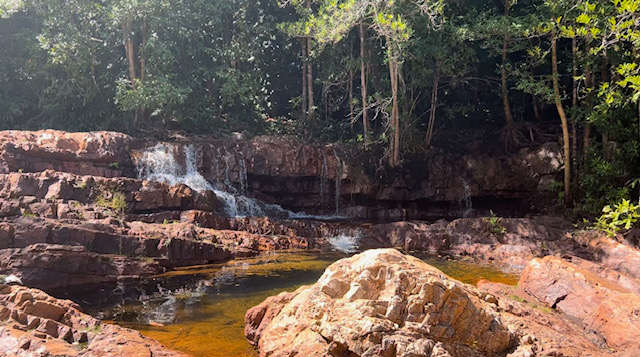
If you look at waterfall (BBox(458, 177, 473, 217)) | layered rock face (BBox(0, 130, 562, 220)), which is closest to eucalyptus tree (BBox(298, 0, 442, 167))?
layered rock face (BBox(0, 130, 562, 220))

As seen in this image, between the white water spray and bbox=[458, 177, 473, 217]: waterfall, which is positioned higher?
bbox=[458, 177, 473, 217]: waterfall

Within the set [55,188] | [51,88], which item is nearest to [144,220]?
[55,188]

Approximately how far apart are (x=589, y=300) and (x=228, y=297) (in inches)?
189

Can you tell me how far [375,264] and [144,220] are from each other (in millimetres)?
7776

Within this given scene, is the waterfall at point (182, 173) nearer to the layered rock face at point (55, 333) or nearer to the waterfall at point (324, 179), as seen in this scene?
the waterfall at point (324, 179)

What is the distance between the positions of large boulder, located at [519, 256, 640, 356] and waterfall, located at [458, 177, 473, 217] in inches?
367

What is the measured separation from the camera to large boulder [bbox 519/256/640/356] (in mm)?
4727

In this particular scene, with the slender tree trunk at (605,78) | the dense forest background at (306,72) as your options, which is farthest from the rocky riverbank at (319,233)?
the slender tree trunk at (605,78)

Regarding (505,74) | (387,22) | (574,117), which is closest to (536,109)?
(505,74)

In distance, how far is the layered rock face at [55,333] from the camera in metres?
3.74

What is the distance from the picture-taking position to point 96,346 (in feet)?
13.3

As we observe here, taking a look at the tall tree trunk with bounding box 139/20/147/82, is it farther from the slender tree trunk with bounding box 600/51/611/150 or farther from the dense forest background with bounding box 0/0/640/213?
the slender tree trunk with bounding box 600/51/611/150

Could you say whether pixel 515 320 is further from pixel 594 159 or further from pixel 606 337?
pixel 594 159

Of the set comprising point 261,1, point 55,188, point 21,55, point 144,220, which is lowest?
point 144,220
